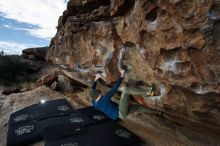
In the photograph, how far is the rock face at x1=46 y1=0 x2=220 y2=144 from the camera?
330 centimetres

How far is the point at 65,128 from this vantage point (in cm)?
607

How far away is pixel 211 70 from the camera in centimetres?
335

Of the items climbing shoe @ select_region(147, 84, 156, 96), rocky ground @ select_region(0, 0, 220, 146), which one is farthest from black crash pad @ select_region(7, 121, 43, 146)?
climbing shoe @ select_region(147, 84, 156, 96)

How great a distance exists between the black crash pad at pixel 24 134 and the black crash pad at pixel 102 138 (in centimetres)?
52

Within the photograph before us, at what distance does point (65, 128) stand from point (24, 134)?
3.40 ft

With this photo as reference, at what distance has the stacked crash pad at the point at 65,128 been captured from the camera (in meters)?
5.43

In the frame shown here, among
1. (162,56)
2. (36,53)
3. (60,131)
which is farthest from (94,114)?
(36,53)

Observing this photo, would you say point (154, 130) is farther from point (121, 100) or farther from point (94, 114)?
point (94, 114)

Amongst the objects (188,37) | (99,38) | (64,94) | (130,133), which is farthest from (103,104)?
(64,94)

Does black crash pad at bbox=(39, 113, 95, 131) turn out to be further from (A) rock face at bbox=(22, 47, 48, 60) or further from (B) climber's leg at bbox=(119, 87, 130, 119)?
(A) rock face at bbox=(22, 47, 48, 60)

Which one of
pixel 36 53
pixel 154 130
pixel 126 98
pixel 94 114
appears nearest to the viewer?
pixel 126 98

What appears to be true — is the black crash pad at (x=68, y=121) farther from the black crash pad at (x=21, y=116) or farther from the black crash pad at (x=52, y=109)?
the black crash pad at (x=21, y=116)

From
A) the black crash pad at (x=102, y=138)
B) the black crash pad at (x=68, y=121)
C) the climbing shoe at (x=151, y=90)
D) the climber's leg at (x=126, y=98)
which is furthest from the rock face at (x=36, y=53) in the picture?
the climbing shoe at (x=151, y=90)

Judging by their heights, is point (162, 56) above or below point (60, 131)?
above
